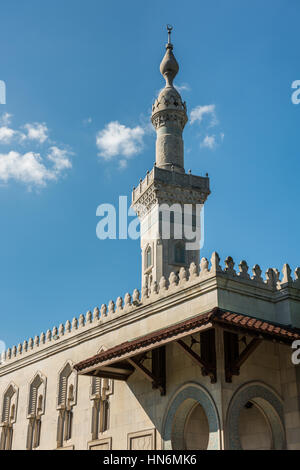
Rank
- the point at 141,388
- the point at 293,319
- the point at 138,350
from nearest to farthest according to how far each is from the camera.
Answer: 1. the point at 138,350
2. the point at 293,319
3. the point at 141,388

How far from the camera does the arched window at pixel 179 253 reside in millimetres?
32312

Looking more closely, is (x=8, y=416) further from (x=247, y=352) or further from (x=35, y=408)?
(x=247, y=352)

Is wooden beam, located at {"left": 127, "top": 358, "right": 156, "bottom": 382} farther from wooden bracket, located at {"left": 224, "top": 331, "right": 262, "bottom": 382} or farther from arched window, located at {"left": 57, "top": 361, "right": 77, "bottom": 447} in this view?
arched window, located at {"left": 57, "top": 361, "right": 77, "bottom": 447}

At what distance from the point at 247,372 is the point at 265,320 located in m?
1.76

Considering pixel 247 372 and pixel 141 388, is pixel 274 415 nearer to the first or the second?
pixel 247 372

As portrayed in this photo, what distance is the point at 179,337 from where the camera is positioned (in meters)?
14.8

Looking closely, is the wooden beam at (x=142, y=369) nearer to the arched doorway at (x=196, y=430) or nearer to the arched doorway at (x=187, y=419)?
the arched doorway at (x=187, y=419)

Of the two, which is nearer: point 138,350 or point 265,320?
point 138,350

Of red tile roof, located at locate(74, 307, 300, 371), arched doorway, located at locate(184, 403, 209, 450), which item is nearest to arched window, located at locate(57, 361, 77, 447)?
arched doorway, located at locate(184, 403, 209, 450)

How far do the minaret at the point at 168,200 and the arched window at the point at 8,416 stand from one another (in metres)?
Result: 9.70

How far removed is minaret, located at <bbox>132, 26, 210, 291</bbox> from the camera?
3216 centimetres

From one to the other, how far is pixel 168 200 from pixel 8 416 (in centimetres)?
1455

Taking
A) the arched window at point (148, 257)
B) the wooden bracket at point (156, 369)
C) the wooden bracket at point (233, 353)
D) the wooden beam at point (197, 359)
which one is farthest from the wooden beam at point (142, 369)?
the arched window at point (148, 257)
